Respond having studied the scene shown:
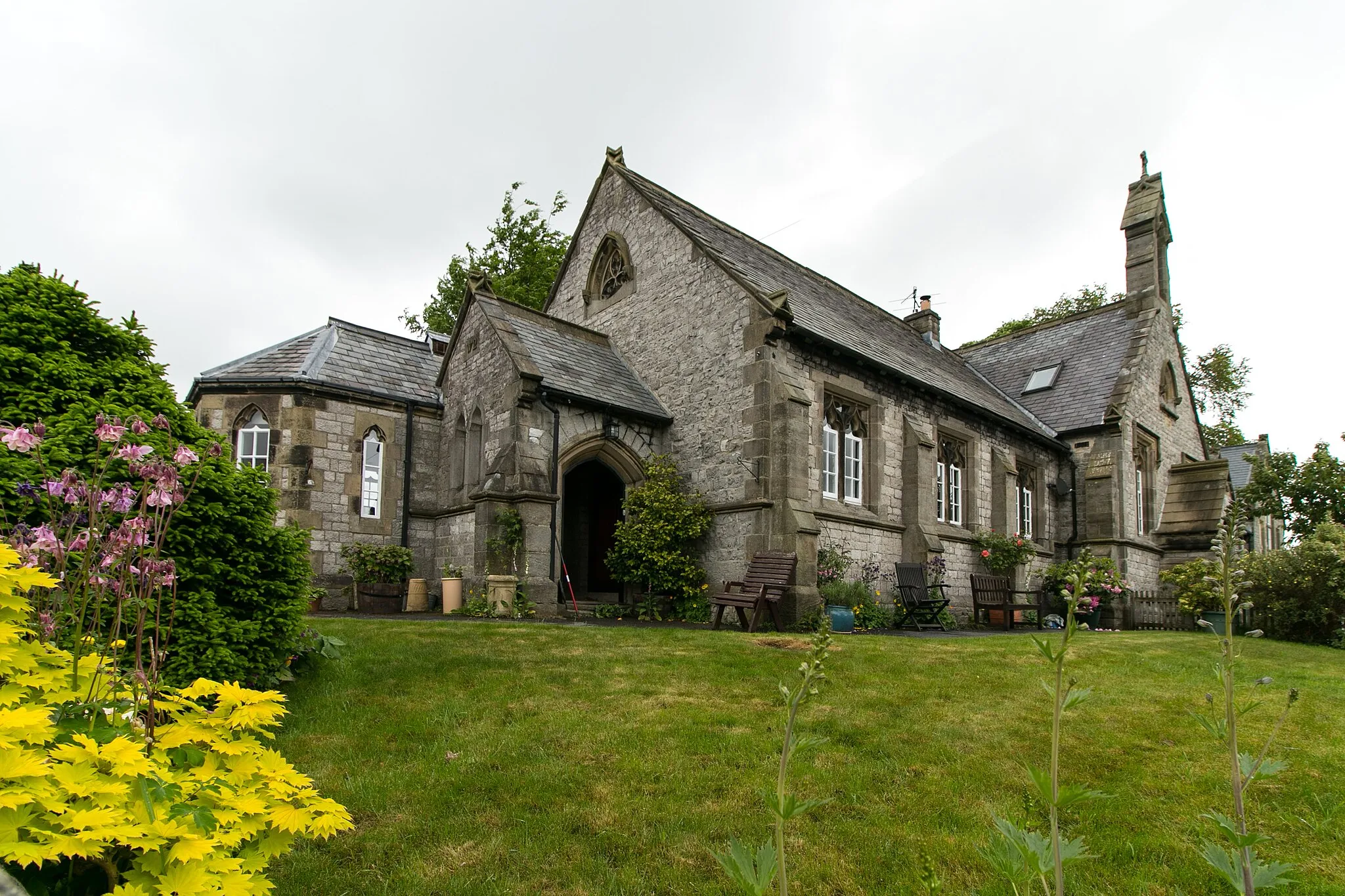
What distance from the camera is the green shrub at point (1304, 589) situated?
47.4ft

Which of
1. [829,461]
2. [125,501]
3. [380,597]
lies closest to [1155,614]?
[829,461]

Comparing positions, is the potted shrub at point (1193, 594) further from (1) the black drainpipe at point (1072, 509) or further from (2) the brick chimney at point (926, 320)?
(2) the brick chimney at point (926, 320)

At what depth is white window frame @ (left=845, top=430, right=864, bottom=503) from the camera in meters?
15.8

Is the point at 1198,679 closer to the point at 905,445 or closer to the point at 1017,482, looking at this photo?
the point at 905,445

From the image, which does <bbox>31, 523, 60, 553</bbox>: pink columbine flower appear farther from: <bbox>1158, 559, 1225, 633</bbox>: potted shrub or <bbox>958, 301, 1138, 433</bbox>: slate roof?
<bbox>958, 301, 1138, 433</bbox>: slate roof

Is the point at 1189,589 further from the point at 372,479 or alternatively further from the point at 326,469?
the point at 326,469

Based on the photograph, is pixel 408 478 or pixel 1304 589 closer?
pixel 1304 589

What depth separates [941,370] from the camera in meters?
21.0

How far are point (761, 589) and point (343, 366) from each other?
406 inches

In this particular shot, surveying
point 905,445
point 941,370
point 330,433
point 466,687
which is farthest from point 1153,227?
point 466,687

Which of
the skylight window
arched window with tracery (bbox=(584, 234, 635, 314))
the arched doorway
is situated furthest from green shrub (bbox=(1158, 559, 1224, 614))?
arched window with tracery (bbox=(584, 234, 635, 314))

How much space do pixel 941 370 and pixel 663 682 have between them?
1604cm

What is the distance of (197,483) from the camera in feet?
19.4

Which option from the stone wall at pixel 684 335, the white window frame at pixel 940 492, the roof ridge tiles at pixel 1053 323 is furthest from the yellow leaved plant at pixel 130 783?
the roof ridge tiles at pixel 1053 323
